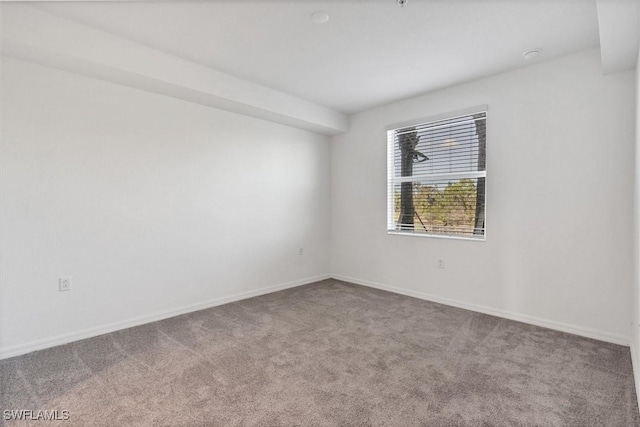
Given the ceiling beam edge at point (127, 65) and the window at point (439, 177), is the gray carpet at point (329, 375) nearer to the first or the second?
the window at point (439, 177)

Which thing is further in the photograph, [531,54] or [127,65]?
[531,54]

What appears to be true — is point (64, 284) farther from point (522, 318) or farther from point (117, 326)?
point (522, 318)

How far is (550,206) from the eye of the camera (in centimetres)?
298

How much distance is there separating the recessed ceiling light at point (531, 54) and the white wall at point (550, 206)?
202 mm

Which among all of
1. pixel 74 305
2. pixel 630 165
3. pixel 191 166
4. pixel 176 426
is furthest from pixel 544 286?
pixel 74 305

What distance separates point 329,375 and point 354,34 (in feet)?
8.34

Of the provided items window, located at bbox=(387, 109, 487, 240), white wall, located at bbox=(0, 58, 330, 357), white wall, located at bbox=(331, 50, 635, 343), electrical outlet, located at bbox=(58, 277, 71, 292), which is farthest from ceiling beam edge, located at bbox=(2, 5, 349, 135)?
white wall, located at bbox=(331, 50, 635, 343)

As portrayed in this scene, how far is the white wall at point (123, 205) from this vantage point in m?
2.46

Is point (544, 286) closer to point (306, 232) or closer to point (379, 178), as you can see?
point (379, 178)

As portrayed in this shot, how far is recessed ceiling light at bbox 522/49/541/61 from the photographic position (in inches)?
109

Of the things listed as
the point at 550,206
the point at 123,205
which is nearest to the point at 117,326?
the point at 123,205

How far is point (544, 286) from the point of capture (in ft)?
9.92

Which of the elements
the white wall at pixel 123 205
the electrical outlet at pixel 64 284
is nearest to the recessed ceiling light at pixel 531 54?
the white wall at pixel 123 205

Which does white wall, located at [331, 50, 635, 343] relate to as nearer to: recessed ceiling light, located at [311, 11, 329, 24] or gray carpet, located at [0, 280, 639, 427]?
gray carpet, located at [0, 280, 639, 427]
